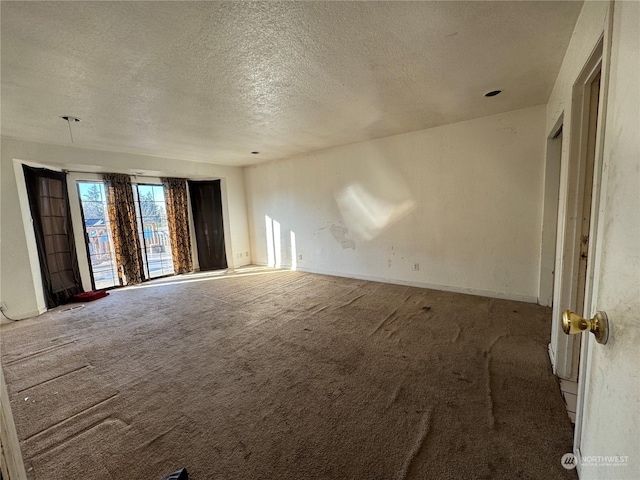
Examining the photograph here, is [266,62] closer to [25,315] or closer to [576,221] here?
[576,221]

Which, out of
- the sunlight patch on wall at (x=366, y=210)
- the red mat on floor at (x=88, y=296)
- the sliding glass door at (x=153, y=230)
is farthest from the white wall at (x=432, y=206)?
the red mat on floor at (x=88, y=296)

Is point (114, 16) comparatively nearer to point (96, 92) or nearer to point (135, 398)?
point (96, 92)

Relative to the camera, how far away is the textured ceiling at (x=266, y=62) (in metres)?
1.53

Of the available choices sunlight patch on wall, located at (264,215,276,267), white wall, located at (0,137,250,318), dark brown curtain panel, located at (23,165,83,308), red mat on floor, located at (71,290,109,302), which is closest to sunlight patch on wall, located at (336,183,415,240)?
sunlight patch on wall, located at (264,215,276,267)

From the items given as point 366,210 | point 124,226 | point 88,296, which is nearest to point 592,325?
point 366,210

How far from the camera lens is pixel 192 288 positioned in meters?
4.79

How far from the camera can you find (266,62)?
1979 mm

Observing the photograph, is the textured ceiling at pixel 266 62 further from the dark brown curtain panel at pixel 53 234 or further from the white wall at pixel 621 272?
the white wall at pixel 621 272

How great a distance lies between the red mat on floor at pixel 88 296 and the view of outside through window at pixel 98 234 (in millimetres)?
467

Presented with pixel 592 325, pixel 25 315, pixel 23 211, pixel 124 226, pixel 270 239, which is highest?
pixel 23 211

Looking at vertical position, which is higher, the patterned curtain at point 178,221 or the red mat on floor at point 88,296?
the patterned curtain at point 178,221

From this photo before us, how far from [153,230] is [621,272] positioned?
6.55 m

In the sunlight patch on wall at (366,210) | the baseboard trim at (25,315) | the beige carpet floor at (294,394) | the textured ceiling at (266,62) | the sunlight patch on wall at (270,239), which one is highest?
the textured ceiling at (266,62)

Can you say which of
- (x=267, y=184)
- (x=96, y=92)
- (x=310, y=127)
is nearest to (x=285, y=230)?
(x=267, y=184)
